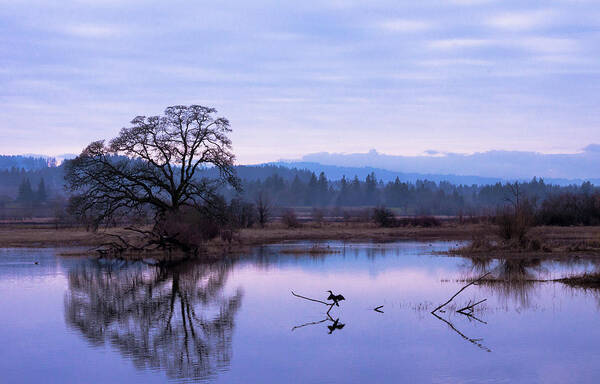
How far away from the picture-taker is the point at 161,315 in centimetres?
2152

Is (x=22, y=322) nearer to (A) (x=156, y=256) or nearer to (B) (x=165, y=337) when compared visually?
(B) (x=165, y=337)

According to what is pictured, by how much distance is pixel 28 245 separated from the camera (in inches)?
2117

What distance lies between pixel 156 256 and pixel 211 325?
81.5 feet

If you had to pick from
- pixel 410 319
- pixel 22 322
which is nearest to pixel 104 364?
pixel 22 322

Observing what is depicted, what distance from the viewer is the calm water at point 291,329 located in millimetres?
14477

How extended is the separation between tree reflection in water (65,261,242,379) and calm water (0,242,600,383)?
2.0 inches

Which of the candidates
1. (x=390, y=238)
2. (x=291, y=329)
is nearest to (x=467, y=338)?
(x=291, y=329)

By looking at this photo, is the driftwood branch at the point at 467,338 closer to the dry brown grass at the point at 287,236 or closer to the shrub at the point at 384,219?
the dry brown grass at the point at 287,236

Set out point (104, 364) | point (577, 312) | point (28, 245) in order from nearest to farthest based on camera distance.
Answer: point (104, 364), point (577, 312), point (28, 245)

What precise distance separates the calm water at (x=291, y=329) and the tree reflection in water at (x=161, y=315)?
0.17ft

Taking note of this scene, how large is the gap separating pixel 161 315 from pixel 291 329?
187 inches

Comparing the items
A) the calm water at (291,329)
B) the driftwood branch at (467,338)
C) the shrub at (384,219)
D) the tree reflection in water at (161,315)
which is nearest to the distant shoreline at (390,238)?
the shrub at (384,219)

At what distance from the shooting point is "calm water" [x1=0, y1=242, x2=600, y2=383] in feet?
47.5

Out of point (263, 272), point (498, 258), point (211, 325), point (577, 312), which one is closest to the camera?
point (211, 325)
